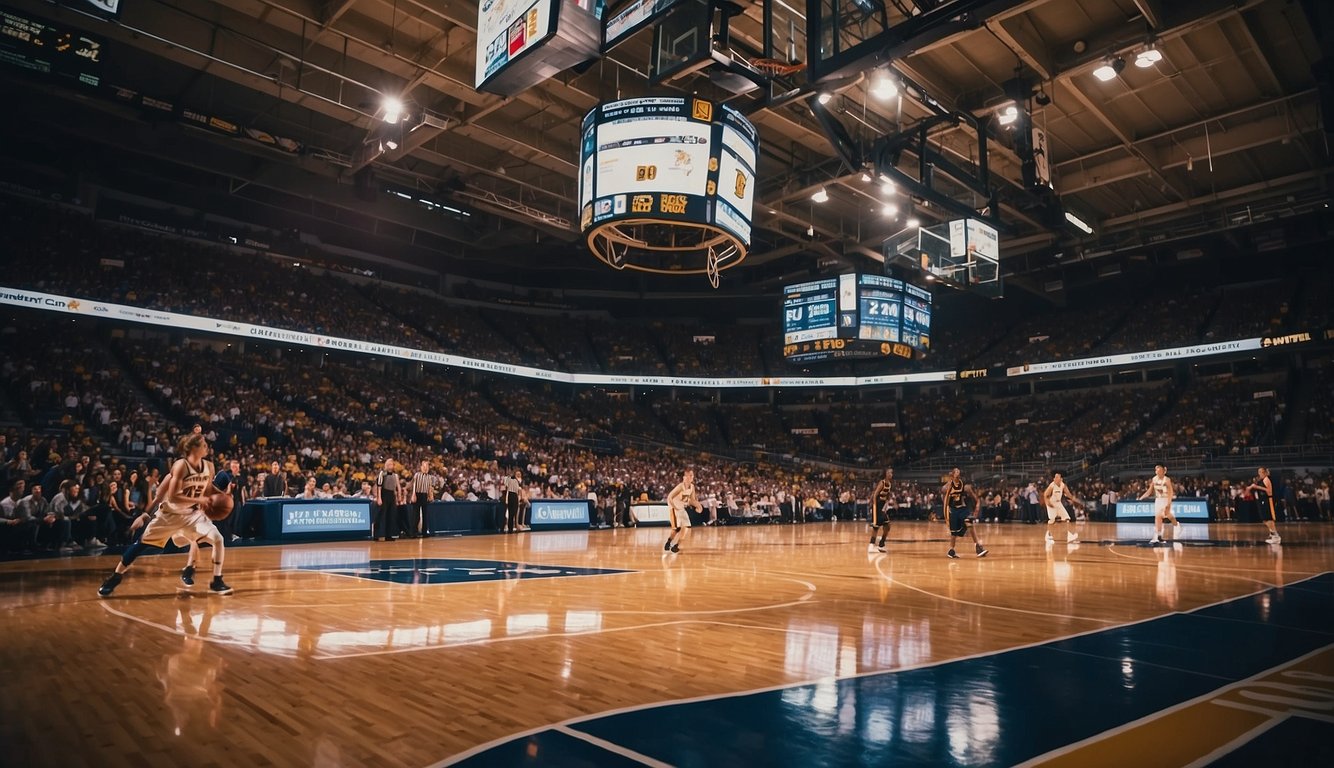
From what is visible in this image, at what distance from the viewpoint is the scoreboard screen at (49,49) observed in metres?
12.4

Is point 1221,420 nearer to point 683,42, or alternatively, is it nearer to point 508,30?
point 683,42

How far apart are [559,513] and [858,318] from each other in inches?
461

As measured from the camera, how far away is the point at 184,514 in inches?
294

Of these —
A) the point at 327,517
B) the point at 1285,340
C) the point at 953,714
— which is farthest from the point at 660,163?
the point at 1285,340

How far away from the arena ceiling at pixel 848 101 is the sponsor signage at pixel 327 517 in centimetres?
939

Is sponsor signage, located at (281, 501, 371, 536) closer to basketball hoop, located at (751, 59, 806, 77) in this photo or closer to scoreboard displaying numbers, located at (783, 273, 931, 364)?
basketball hoop, located at (751, 59, 806, 77)

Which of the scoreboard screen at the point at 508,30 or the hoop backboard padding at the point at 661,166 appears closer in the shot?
the scoreboard screen at the point at 508,30

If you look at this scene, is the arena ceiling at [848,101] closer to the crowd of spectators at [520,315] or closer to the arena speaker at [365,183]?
the arena speaker at [365,183]

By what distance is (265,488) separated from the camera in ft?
56.1

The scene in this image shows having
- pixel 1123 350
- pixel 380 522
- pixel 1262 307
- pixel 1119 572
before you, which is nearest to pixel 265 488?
pixel 380 522

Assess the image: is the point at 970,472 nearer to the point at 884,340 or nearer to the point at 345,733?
the point at 884,340

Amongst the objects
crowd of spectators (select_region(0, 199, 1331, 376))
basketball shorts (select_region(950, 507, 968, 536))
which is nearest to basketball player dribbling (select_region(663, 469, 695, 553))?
basketball shorts (select_region(950, 507, 968, 536))

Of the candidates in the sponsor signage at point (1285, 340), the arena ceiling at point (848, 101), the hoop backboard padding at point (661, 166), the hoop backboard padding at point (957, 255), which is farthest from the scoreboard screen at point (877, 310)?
the sponsor signage at point (1285, 340)

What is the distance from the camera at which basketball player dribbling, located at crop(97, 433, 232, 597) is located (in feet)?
24.0
